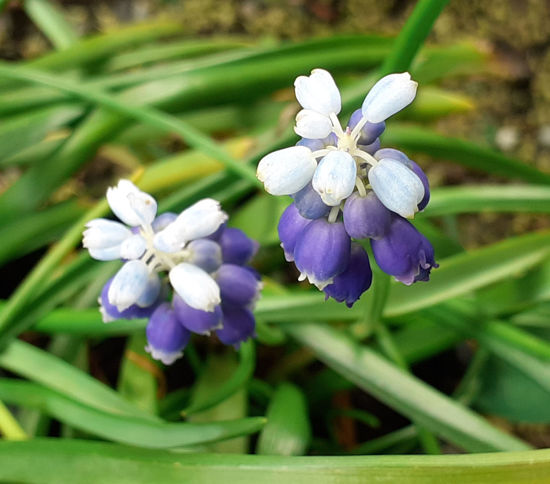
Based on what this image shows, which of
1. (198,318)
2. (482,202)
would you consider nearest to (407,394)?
(482,202)

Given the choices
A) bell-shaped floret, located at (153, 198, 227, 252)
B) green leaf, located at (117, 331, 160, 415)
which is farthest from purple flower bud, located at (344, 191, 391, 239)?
green leaf, located at (117, 331, 160, 415)

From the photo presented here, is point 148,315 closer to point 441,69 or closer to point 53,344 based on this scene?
point 53,344

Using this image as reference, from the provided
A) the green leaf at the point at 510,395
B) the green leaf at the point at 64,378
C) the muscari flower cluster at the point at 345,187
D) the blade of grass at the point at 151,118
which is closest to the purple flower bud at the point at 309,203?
the muscari flower cluster at the point at 345,187

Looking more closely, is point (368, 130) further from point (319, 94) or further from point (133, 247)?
point (133, 247)

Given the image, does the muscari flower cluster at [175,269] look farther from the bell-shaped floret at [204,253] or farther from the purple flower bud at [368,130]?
the purple flower bud at [368,130]

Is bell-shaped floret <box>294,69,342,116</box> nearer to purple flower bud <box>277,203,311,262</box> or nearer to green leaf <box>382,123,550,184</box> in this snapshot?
purple flower bud <box>277,203,311,262</box>
